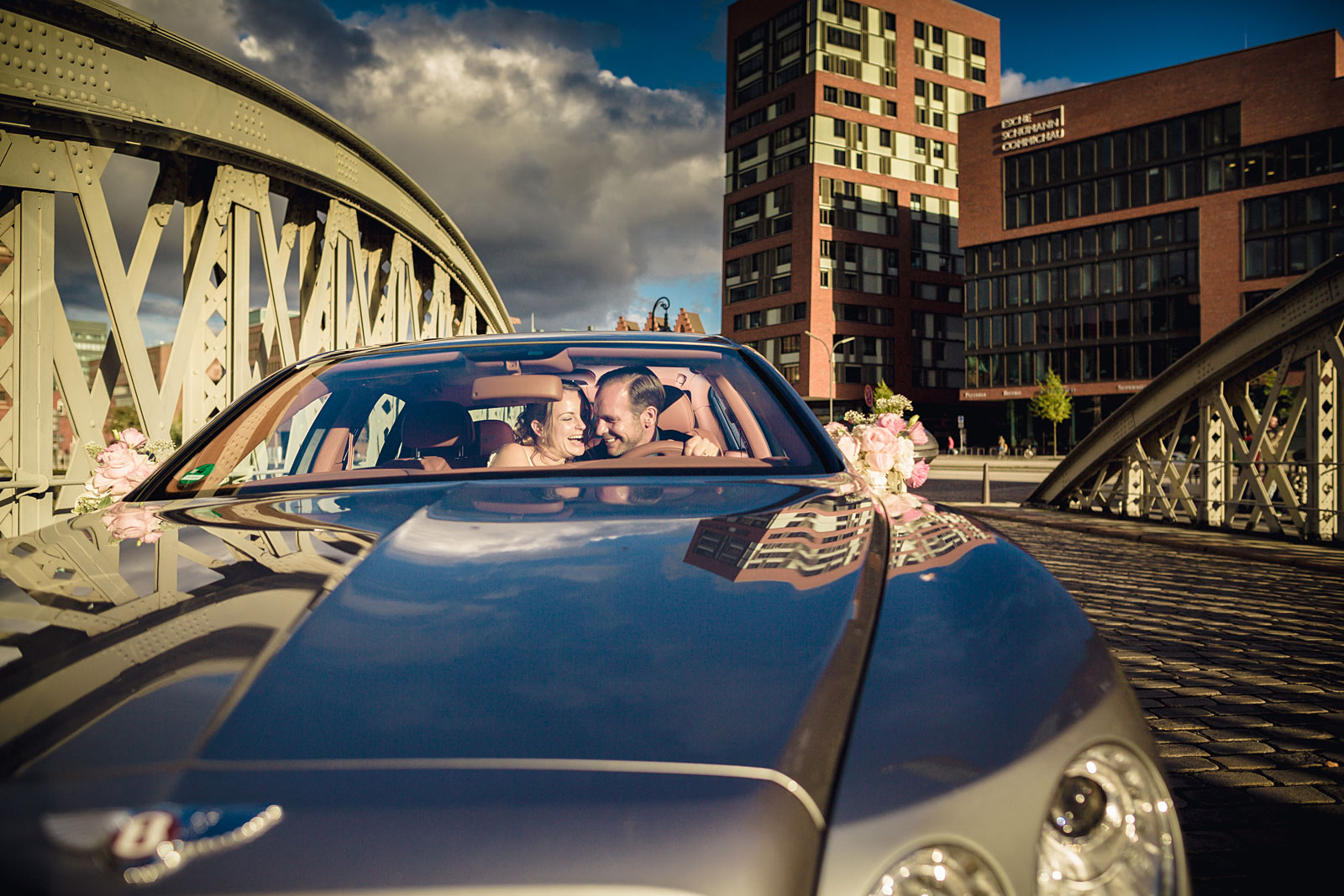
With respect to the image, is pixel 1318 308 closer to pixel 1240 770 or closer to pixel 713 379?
pixel 1240 770

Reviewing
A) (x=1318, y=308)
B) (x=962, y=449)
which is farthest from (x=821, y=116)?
(x=1318, y=308)

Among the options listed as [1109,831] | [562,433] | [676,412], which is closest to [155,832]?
[1109,831]

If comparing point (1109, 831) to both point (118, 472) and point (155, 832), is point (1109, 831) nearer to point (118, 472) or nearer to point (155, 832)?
point (155, 832)

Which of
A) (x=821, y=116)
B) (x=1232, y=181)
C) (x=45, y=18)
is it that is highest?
(x=821, y=116)

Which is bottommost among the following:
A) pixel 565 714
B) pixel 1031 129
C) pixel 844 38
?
pixel 565 714

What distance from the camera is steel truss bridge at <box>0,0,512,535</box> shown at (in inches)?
214

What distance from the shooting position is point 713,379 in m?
2.97

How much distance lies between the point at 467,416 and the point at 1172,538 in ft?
Answer: 36.5

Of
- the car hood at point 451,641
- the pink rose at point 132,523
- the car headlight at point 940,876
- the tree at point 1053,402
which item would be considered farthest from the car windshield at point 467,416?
the tree at point 1053,402

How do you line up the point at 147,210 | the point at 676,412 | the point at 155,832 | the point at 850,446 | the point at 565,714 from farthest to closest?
the point at 147,210, the point at 850,446, the point at 676,412, the point at 565,714, the point at 155,832

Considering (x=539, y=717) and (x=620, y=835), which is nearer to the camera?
(x=620, y=835)

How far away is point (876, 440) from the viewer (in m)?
4.97

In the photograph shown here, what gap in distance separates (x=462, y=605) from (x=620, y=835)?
1.55 feet

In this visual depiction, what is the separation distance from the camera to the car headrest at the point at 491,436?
8.32 ft
